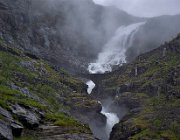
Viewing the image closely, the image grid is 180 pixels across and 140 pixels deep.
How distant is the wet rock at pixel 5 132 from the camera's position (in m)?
78.6

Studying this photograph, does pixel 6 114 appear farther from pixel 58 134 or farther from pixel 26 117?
pixel 58 134

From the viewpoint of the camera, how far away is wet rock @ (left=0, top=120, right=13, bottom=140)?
7864 cm

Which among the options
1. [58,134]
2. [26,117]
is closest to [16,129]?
[26,117]

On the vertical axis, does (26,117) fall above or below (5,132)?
above

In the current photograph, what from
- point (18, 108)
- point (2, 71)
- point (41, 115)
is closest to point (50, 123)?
point (41, 115)

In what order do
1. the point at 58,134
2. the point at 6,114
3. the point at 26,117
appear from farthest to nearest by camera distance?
1. the point at 58,134
2. the point at 26,117
3. the point at 6,114

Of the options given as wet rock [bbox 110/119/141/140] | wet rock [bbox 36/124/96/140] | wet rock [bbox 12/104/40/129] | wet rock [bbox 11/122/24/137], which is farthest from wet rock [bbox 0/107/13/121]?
wet rock [bbox 110/119/141/140]

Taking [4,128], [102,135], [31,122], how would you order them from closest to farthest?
[4,128]
[31,122]
[102,135]

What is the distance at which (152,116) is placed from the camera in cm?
19338

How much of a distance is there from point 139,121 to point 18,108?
301 feet

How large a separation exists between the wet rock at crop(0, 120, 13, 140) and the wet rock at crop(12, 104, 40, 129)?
14.0m

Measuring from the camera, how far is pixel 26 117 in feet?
332

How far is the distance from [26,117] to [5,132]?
66.7 feet

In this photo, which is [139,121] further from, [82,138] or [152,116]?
[82,138]
